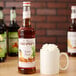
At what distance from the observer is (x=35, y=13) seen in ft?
8.09

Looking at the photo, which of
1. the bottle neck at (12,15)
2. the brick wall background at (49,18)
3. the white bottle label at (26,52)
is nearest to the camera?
the white bottle label at (26,52)

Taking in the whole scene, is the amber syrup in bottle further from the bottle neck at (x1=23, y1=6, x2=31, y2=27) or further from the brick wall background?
the brick wall background

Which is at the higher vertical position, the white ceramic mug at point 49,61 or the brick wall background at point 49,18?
the brick wall background at point 49,18

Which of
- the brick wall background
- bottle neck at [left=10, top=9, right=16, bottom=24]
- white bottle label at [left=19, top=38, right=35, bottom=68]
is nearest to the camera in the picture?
white bottle label at [left=19, top=38, right=35, bottom=68]

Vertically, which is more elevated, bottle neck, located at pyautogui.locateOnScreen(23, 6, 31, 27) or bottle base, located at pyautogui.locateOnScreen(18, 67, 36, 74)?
bottle neck, located at pyautogui.locateOnScreen(23, 6, 31, 27)

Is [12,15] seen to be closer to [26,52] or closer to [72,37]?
[72,37]

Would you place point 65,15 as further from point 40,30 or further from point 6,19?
point 6,19

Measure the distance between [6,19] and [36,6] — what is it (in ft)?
1.17

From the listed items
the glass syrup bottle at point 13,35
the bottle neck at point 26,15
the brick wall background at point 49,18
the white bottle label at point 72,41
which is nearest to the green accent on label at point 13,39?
the glass syrup bottle at point 13,35

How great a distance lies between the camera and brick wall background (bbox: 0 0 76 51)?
245 centimetres

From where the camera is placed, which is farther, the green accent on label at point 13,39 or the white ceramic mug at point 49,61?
the green accent on label at point 13,39

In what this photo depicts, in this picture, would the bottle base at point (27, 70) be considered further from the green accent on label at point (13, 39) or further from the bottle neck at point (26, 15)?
the green accent on label at point (13, 39)

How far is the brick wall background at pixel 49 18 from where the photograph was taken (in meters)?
2.45

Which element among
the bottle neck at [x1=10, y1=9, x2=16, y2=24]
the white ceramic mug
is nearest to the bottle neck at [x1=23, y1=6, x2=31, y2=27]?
the white ceramic mug
